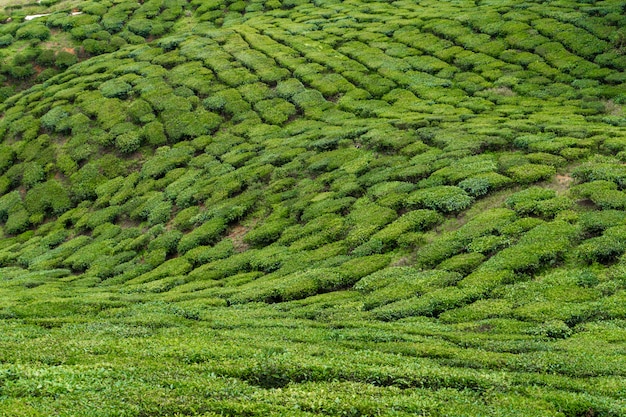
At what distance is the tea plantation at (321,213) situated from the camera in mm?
12305

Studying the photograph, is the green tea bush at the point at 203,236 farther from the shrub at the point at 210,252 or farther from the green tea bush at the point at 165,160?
the green tea bush at the point at 165,160

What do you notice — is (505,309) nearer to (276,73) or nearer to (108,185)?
(108,185)

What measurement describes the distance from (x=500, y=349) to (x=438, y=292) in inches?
173

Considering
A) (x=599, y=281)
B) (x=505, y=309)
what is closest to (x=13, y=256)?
(x=505, y=309)

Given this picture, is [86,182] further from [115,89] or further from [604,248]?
[604,248]

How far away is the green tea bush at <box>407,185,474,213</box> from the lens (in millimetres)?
Result: 23469

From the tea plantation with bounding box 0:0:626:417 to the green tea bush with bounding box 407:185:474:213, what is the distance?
0.13 metres

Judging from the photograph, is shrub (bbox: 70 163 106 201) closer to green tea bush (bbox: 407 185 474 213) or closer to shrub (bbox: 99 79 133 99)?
shrub (bbox: 99 79 133 99)

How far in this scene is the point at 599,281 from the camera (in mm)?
17594

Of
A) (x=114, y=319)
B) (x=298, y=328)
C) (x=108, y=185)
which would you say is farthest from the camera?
(x=108, y=185)

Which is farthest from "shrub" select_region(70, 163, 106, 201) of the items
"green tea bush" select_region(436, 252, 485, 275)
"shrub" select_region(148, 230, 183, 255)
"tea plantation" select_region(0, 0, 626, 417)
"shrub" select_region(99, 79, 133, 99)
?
"green tea bush" select_region(436, 252, 485, 275)

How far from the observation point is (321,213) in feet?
86.8

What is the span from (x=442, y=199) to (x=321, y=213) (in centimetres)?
601

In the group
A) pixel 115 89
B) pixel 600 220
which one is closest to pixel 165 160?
pixel 115 89
